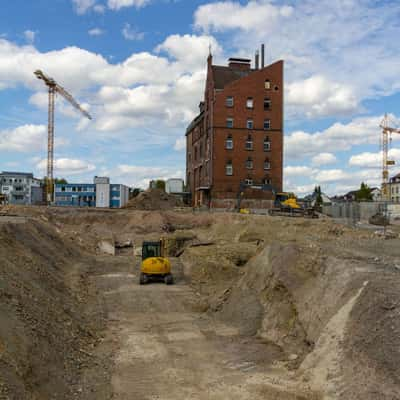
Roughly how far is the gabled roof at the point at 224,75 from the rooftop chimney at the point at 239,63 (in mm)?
771

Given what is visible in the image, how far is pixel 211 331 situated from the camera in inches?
643

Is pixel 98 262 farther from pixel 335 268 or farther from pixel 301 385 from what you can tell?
pixel 301 385

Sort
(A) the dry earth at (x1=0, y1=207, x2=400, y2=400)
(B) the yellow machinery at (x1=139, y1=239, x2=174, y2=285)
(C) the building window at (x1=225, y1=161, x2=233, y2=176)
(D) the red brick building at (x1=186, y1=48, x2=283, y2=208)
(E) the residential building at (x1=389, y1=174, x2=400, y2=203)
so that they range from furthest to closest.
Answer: (E) the residential building at (x1=389, y1=174, x2=400, y2=203), (C) the building window at (x1=225, y1=161, x2=233, y2=176), (D) the red brick building at (x1=186, y1=48, x2=283, y2=208), (B) the yellow machinery at (x1=139, y1=239, x2=174, y2=285), (A) the dry earth at (x1=0, y1=207, x2=400, y2=400)

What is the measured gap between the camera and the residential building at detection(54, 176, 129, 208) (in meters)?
83.6

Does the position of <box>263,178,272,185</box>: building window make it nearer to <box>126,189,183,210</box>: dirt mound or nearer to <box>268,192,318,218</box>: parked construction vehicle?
<box>126,189,183,210</box>: dirt mound

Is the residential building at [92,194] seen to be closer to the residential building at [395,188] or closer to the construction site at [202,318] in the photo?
the construction site at [202,318]

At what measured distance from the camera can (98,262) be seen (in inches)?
1307

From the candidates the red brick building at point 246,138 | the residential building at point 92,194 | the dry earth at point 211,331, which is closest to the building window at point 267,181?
the red brick building at point 246,138

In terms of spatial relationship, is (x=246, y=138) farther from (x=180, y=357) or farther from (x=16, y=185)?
(x=16, y=185)

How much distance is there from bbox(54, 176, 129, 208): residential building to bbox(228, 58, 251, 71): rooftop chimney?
30819 mm

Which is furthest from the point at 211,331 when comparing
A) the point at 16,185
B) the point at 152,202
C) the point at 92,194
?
the point at 16,185

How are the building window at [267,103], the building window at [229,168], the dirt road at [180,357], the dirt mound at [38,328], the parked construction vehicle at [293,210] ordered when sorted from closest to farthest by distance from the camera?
the dirt mound at [38,328]
the dirt road at [180,357]
the parked construction vehicle at [293,210]
the building window at [229,168]
the building window at [267,103]

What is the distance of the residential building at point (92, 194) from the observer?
274ft

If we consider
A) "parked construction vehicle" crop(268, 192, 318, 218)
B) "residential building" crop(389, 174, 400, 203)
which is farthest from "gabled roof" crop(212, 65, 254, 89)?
"residential building" crop(389, 174, 400, 203)
